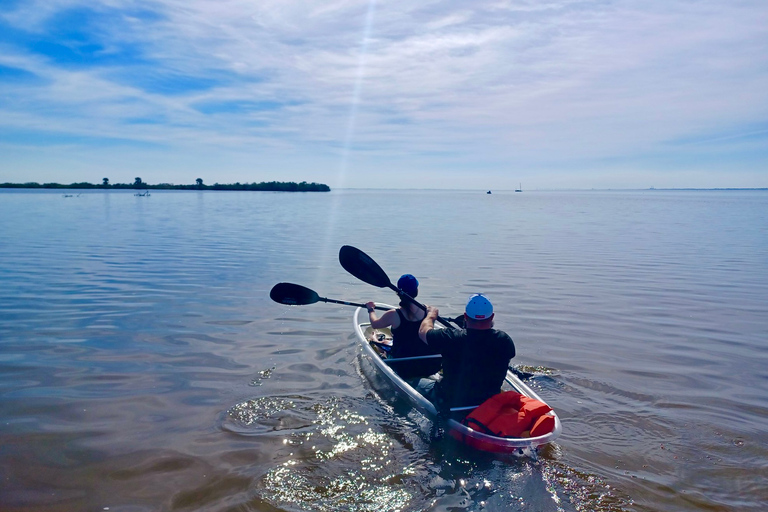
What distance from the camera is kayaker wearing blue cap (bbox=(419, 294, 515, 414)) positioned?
5.83 m

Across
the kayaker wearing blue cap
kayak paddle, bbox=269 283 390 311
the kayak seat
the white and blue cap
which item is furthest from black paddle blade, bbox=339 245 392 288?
the kayak seat

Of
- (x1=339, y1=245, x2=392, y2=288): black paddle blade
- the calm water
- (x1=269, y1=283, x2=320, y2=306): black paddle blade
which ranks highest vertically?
(x1=339, y1=245, x2=392, y2=288): black paddle blade

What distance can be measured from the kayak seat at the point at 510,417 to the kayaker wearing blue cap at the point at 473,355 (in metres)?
0.23

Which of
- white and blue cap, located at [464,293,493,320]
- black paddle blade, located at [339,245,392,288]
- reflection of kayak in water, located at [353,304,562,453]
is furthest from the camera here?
black paddle blade, located at [339,245,392,288]

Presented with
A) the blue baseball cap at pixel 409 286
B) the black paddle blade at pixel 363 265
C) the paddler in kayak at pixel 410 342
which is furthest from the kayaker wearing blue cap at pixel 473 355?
the black paddle blade at pixel 363 265

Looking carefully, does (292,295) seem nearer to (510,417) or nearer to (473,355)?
(473,355)

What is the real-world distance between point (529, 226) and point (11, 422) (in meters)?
32.9

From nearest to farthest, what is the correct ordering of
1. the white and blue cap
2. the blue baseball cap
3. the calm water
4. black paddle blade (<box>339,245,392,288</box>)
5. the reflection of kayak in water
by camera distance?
the calm water, the reflection of kayak in water, the white and blue cap, the blue baseball cap, black paddle blade (<box>339,245,392,288</box>)

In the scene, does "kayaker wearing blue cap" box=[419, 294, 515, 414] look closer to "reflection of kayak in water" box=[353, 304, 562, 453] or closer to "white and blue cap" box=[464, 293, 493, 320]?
"white and blue cap" box=[464, 293, 493, 320]

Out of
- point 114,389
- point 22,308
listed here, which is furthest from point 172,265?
point 114,389

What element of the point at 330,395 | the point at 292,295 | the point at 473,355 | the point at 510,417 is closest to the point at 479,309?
the point at 473,355

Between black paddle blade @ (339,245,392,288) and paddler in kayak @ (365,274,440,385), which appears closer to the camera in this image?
paddler in kayak @ (365,274,440,385)

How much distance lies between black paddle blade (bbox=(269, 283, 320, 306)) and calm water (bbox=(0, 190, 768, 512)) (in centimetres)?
78

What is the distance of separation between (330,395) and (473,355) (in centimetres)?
258
